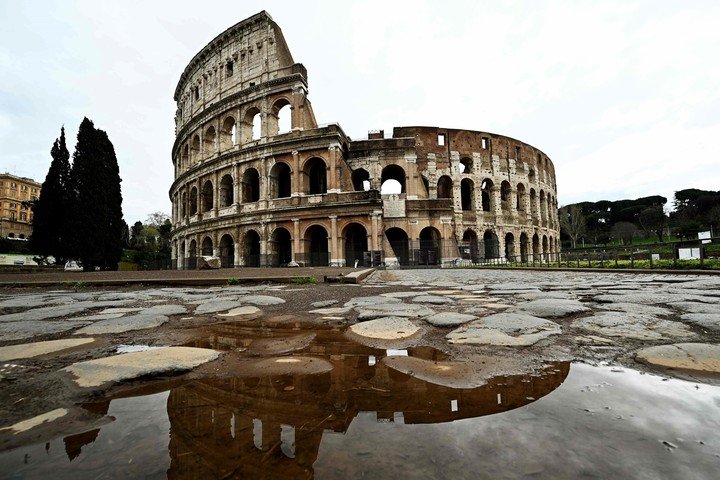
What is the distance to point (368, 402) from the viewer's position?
3.51ft

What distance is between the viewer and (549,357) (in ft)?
5.05

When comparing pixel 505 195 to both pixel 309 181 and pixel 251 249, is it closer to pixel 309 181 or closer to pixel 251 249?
pixel 309 181

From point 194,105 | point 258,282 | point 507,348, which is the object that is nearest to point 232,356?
point 507,348

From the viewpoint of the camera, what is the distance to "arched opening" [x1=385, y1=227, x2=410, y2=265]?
21195 mm

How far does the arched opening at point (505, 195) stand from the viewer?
87.0ft

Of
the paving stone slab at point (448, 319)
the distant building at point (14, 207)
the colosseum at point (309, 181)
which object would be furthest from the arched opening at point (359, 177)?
the distant building at point (14, 207)

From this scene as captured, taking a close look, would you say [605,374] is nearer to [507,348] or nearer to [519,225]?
[507,348]

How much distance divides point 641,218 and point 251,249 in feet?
196

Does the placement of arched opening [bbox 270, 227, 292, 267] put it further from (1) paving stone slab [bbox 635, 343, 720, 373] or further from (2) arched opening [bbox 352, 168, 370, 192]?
(1) paving stone slab [bbox 635, 343, 720, 373]

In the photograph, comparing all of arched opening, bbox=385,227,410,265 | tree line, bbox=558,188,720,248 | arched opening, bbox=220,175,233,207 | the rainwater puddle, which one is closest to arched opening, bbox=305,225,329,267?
arched opening, bbox=385,227,410,265

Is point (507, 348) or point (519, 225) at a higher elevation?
point (519, 225)

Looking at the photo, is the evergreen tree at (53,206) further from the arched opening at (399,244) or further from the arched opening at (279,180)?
the arched opening at (399,244)

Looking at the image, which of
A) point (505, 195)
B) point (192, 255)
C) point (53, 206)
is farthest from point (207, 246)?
point (505, 195)

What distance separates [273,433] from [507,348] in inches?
51.2
